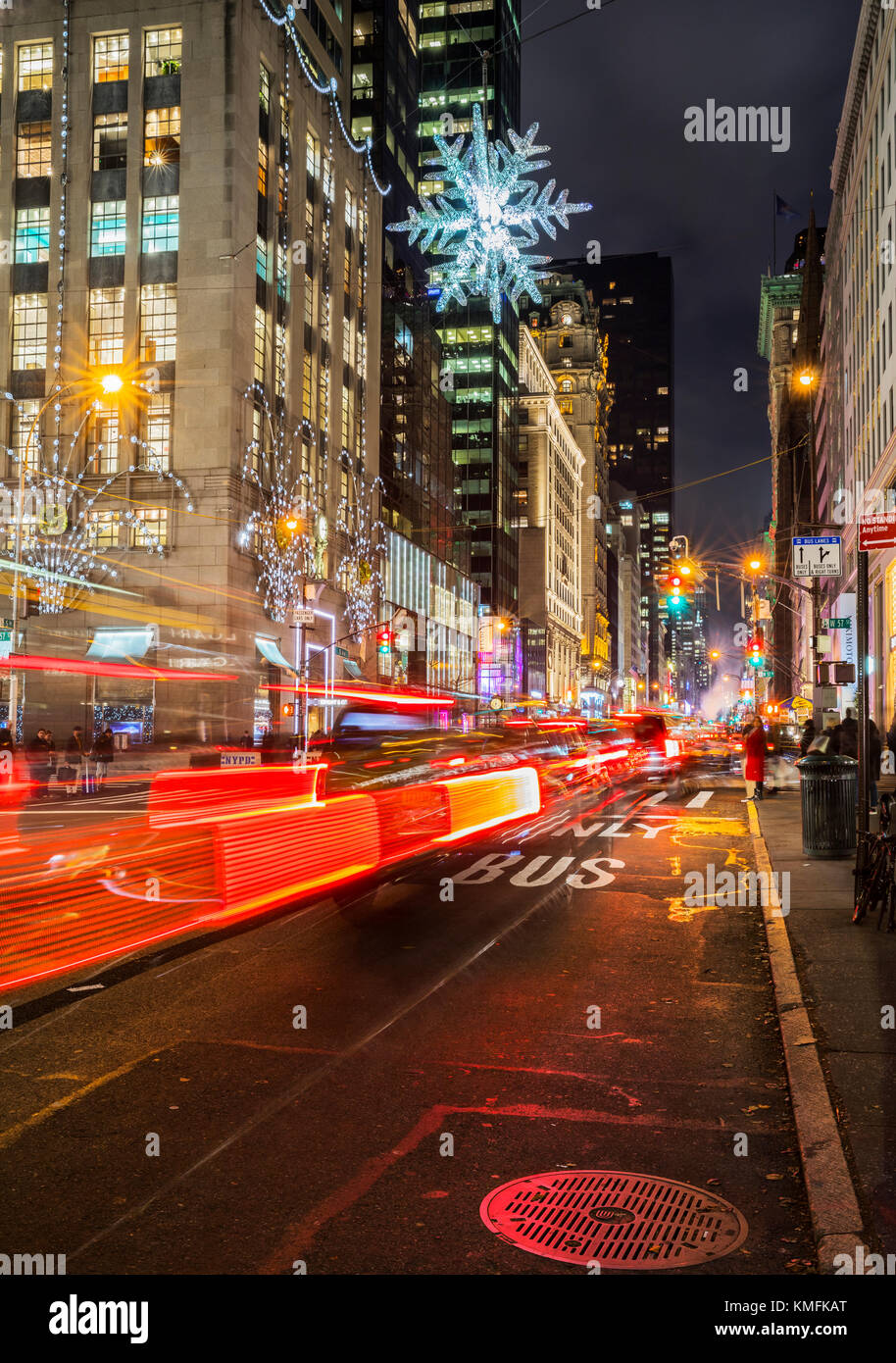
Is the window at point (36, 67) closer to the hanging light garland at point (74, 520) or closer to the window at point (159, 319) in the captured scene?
the window at point (159, 319)

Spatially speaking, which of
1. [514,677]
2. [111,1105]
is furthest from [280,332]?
[514,677]

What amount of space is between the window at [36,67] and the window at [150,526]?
65.9 feet

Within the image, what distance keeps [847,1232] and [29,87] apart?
5666 centimetres

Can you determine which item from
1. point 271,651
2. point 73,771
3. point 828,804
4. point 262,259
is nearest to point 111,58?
point 262,259

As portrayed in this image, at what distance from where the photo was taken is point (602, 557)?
177m

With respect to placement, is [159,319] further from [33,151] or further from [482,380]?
[482,380]

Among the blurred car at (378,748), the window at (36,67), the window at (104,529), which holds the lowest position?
the blurred car at (378,748)

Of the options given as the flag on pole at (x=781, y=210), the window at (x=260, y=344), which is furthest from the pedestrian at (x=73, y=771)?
the flag on pole at (x=781, y=210)

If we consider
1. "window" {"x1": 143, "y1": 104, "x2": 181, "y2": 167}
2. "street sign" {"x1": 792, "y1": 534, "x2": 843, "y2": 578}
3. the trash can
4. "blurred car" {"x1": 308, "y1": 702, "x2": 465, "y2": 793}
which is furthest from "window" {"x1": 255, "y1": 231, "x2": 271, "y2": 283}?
the trash can

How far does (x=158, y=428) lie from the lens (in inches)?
1834

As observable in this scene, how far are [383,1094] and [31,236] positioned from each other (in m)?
51.1

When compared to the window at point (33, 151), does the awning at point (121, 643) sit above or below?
below

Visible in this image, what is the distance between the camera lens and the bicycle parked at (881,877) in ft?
33.2
